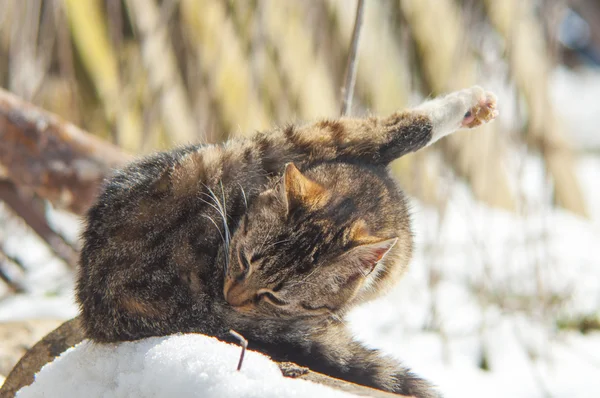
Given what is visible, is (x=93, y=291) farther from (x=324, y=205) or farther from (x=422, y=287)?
(x=422, y=287)

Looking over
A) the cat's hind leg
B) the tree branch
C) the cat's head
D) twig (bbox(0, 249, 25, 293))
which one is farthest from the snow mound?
twig (bbox(0, 249, 25, 293))

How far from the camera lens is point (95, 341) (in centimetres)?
116

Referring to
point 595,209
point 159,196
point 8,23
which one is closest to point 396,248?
point 159,196

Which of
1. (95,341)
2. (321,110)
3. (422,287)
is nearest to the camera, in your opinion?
(95,341)

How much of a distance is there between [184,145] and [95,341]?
0.49 m

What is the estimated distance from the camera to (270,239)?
1347mm

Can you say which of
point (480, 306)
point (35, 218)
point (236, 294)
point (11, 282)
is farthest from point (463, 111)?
point (11, 282)

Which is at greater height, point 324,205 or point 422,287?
point 422,287

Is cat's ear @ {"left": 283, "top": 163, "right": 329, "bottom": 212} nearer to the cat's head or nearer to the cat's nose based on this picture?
the cat's head

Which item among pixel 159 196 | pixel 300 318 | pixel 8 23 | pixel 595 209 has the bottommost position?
pixel 300 318

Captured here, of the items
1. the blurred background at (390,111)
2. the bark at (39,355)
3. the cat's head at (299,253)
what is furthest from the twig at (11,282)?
the cat's head at (299,253)

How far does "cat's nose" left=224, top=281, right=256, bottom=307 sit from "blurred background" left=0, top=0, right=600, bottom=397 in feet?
3.67

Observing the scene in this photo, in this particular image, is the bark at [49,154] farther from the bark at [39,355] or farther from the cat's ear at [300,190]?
the cat's ear at [300,190]

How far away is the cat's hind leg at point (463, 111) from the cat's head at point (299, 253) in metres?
0.31
